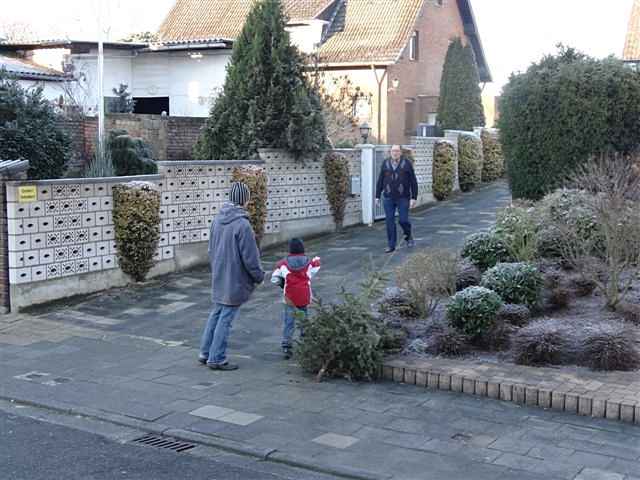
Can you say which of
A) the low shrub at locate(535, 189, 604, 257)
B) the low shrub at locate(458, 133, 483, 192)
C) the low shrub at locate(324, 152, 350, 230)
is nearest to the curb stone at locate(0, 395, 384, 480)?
the low shrub at locate(535, 189, 604, 257)

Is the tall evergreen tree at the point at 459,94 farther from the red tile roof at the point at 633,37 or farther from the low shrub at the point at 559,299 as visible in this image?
the low shrub at the point at 559,299

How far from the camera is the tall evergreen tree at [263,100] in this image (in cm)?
1458

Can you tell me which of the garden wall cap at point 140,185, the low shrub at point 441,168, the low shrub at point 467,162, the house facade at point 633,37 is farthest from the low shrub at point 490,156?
the garden wall cap at point 140,185

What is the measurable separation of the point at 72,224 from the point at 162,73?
67.1ft

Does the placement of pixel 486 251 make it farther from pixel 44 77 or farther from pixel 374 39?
pixel 374 39

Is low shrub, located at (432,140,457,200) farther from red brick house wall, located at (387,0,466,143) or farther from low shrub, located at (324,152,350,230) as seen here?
red brick house wall, located at (387,0,466,143)

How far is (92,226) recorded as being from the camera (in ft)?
36.3

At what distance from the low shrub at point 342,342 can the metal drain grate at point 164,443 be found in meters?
1.75

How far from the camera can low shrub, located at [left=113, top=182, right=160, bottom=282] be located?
37.1ft

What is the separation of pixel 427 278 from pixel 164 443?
3.79m

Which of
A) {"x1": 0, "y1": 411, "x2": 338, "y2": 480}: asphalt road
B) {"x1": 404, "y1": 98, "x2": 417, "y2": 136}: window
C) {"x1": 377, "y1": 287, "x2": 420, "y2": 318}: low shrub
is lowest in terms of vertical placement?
{"x1": 0, "y1": 411, "x2": 338, "y2": 480}: asphalt road

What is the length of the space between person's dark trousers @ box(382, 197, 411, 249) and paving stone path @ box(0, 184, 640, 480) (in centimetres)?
376

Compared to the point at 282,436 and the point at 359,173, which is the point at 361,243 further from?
the point at 282,436

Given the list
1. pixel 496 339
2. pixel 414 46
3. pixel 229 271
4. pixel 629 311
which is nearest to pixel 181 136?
pixel 229 271
